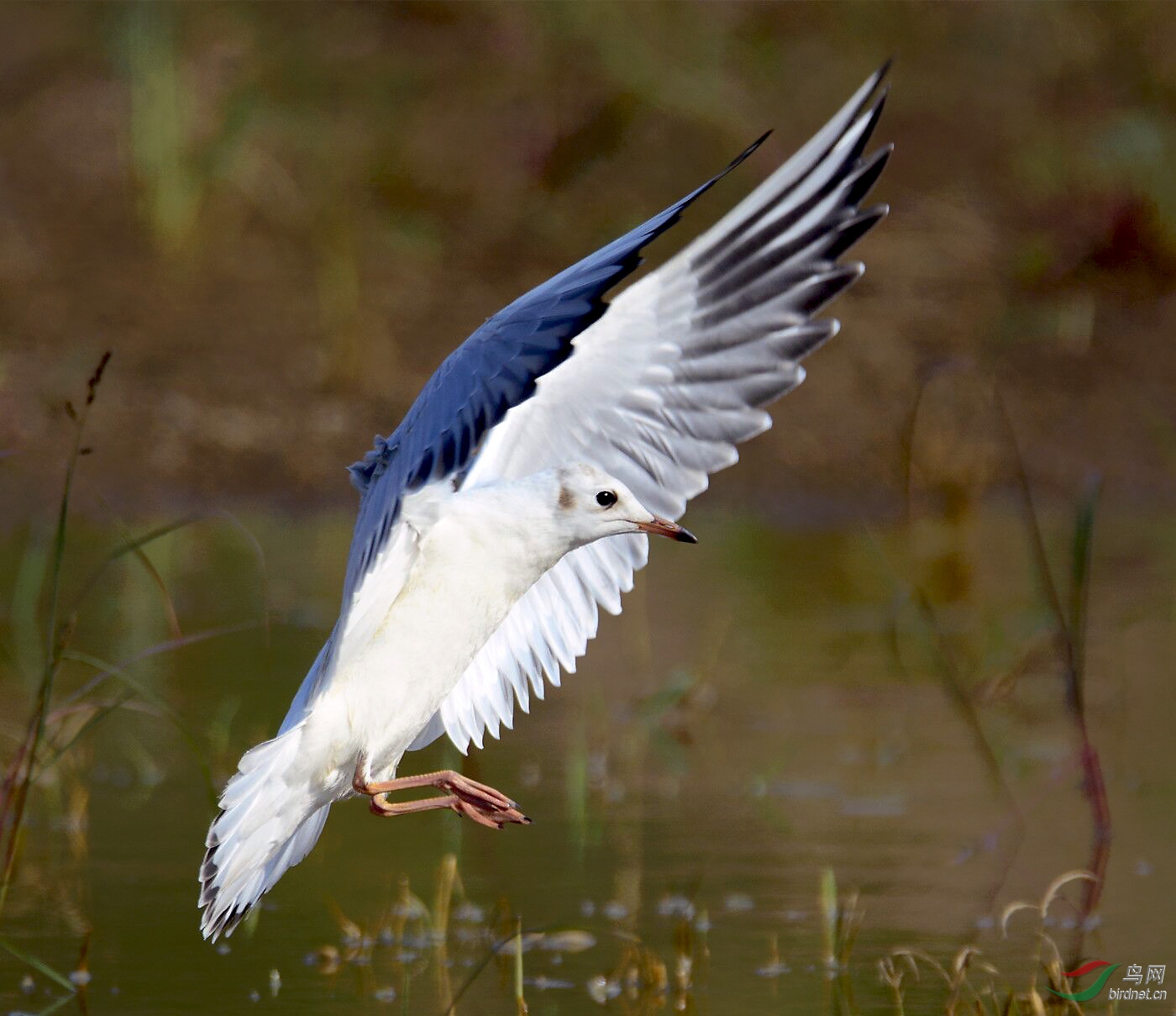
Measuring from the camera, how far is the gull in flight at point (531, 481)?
14.8 feet

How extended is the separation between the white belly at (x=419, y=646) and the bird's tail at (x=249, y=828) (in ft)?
0.21

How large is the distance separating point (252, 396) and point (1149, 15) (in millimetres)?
8810

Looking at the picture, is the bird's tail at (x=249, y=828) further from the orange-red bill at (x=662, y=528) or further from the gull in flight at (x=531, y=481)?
the orange-red bill at (x=662, y=528)

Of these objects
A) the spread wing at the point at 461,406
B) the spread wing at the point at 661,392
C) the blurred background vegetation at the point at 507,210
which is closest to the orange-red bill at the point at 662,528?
the spread wing at the point at 461,406

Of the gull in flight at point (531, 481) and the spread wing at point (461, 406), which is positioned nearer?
the spread wing at point (461, 406)

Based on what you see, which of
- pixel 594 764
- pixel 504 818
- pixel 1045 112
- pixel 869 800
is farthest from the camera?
pixel 1045 112

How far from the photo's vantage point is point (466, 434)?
4391 mm

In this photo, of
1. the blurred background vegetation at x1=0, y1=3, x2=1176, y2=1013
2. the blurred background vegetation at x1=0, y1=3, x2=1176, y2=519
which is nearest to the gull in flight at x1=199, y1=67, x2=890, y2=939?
the blurred background vegetation at x1=0, y1=3, x2=1176, y2=1013

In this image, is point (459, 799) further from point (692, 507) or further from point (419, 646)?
point (692, 507)

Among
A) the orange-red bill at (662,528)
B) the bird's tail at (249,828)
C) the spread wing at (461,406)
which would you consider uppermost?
the spread wing at (461,406)

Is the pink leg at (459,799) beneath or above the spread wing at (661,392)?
beneath

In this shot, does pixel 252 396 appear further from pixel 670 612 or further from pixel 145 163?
pixel 670 612

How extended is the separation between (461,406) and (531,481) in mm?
446

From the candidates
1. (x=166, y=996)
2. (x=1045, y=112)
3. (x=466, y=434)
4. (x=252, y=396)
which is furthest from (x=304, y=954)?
(x=1045, y=112)
